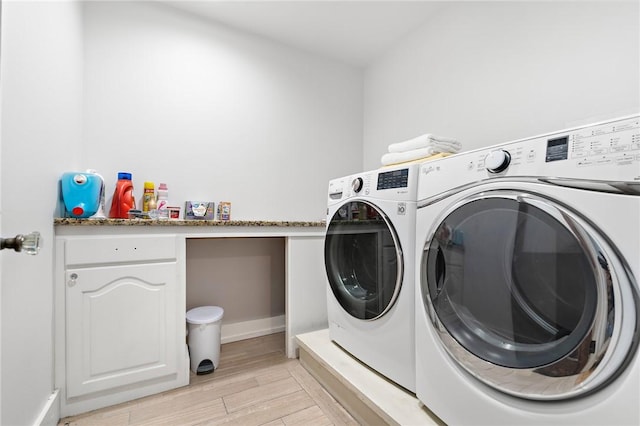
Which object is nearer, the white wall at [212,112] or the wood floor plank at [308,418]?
the wood floor plank at [308,418]

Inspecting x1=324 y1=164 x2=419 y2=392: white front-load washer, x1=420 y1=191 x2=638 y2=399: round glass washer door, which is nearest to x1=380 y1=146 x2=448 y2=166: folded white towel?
x1=324 y1=164 x2=419 y2=392: white front-load washer

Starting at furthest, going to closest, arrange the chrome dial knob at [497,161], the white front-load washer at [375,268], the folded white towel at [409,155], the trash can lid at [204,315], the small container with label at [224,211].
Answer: the small container with label at [224,211]
the trash can lid at [204,315]
the folded white towel at [409,155]
the white front-load washer at [375,268]
the chrome dial knob at [497,161]

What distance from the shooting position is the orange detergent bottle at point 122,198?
63.5 inches

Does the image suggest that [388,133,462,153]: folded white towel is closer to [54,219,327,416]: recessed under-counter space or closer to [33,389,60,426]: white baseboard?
[54,219,327,416]: recessed under-counter space

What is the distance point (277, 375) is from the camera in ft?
5.21

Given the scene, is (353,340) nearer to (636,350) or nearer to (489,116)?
(636,350)

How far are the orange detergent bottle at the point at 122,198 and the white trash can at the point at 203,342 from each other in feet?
2.36

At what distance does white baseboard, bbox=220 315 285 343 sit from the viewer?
2.04 m

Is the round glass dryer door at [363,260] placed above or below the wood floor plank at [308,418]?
above

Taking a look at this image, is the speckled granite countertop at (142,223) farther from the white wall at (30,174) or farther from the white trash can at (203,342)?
the white trash can at (203,342)

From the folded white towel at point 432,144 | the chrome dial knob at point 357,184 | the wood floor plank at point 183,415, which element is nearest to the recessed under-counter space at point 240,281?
the wood floor plank at point 183,415

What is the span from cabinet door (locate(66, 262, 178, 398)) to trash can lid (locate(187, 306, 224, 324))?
0.50 ft

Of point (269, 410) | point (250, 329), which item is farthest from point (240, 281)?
point (269, 410)

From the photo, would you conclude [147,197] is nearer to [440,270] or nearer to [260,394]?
[260,394]
